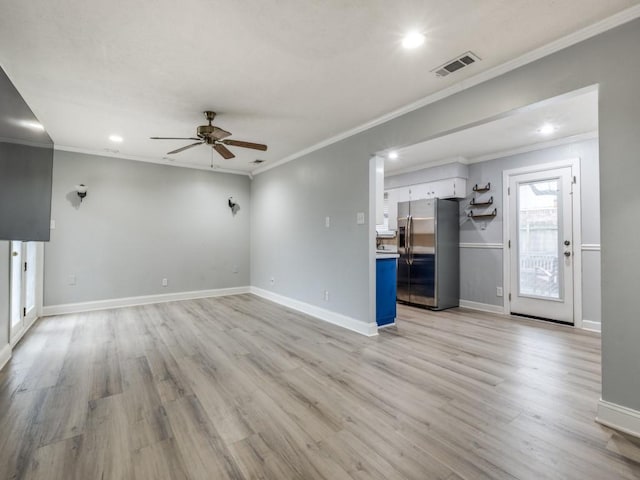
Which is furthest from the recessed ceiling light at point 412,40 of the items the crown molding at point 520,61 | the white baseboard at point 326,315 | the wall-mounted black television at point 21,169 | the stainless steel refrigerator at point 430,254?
the stainless steel refrigerator at point 430,254

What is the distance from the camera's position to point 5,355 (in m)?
2.84

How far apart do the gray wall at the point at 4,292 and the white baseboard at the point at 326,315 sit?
329 cm

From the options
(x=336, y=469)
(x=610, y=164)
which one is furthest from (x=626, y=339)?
(x=336, y=469)

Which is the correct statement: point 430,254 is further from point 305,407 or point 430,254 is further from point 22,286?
point 22,286

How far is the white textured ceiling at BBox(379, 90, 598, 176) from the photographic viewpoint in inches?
127

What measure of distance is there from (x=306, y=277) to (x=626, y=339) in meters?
3.58

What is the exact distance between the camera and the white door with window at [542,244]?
13.8ft

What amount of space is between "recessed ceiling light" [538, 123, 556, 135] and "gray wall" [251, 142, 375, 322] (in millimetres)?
2166

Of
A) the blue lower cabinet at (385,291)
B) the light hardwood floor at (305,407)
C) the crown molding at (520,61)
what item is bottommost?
the light hardwood floor at (305,407)

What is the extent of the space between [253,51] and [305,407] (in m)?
2.58

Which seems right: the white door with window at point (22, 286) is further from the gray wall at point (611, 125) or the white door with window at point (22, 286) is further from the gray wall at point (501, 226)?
the gray wall at point (501, 226)

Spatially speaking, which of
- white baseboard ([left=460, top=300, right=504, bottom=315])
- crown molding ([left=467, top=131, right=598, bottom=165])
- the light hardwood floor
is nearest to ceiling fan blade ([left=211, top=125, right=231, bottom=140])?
the light hardwood floor

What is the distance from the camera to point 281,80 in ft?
8.97

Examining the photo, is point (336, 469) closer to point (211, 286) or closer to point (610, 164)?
point (610, 164)
